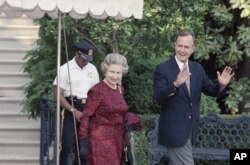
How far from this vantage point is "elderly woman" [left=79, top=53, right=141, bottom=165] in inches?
241

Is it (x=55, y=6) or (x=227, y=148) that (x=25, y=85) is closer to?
(x=227, y=148)

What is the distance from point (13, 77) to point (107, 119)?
4800 millimetres

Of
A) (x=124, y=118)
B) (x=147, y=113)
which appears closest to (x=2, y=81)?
(x=147, y=113)

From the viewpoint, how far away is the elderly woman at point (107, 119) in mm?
6109

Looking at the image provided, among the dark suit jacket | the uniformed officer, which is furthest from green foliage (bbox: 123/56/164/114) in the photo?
the dark suit jacket

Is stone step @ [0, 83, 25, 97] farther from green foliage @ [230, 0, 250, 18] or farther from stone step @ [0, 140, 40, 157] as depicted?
green foliage @ [230, 0, 250, 18]

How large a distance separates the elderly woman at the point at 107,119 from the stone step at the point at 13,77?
4564mm

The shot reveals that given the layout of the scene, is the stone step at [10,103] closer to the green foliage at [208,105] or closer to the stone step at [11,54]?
the stone step at [11,54]

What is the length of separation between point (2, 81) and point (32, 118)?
131 cm

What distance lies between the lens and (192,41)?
5.94 meters

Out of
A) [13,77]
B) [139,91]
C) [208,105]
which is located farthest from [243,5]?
[13,77]

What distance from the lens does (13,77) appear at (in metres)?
10.6

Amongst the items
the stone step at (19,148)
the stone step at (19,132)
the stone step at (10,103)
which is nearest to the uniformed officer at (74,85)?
the stone step at (19,148)

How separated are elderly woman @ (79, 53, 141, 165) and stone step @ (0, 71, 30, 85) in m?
4.56
